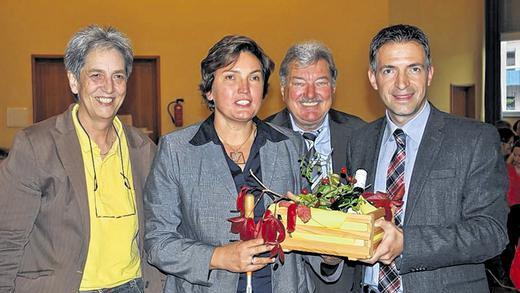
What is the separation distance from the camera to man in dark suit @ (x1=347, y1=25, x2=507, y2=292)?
8.23ft

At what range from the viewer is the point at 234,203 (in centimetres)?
261

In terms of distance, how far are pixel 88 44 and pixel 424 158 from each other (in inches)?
54.5

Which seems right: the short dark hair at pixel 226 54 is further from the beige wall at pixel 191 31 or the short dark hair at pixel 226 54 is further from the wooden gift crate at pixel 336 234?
the beige wall at pixel 191 31

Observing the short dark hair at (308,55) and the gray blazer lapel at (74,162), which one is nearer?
the gray blazer lapel at (74,162)

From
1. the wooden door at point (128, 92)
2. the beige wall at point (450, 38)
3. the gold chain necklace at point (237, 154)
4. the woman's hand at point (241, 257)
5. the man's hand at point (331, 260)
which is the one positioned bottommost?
the man's hand at point (331, 260)

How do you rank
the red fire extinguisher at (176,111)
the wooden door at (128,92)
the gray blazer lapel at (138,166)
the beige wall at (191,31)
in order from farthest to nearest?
the red fire extinguisher at (176,111)
the wooden door at (128,92)
the beige wall at (191,31)
the gray blazer lapel at (138,166)

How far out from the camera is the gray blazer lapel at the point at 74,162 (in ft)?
9.25

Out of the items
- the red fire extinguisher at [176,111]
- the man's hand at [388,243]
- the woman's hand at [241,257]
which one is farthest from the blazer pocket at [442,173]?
the red fire extinguisher at [176,111]

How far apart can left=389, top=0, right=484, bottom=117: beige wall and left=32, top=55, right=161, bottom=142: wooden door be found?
144 inches

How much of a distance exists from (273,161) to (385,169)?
17.3 inches

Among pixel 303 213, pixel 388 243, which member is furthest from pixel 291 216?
pixel 388 243

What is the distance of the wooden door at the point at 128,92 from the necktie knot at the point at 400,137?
7.58m

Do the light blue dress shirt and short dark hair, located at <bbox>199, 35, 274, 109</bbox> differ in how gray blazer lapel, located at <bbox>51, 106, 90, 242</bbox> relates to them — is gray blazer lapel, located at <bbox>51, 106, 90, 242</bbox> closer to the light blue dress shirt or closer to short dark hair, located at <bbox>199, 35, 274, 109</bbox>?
short dark hair, located at <bbox>199, 35, 274, 109</bbox>

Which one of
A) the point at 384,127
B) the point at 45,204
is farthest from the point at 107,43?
the point at 384,127
